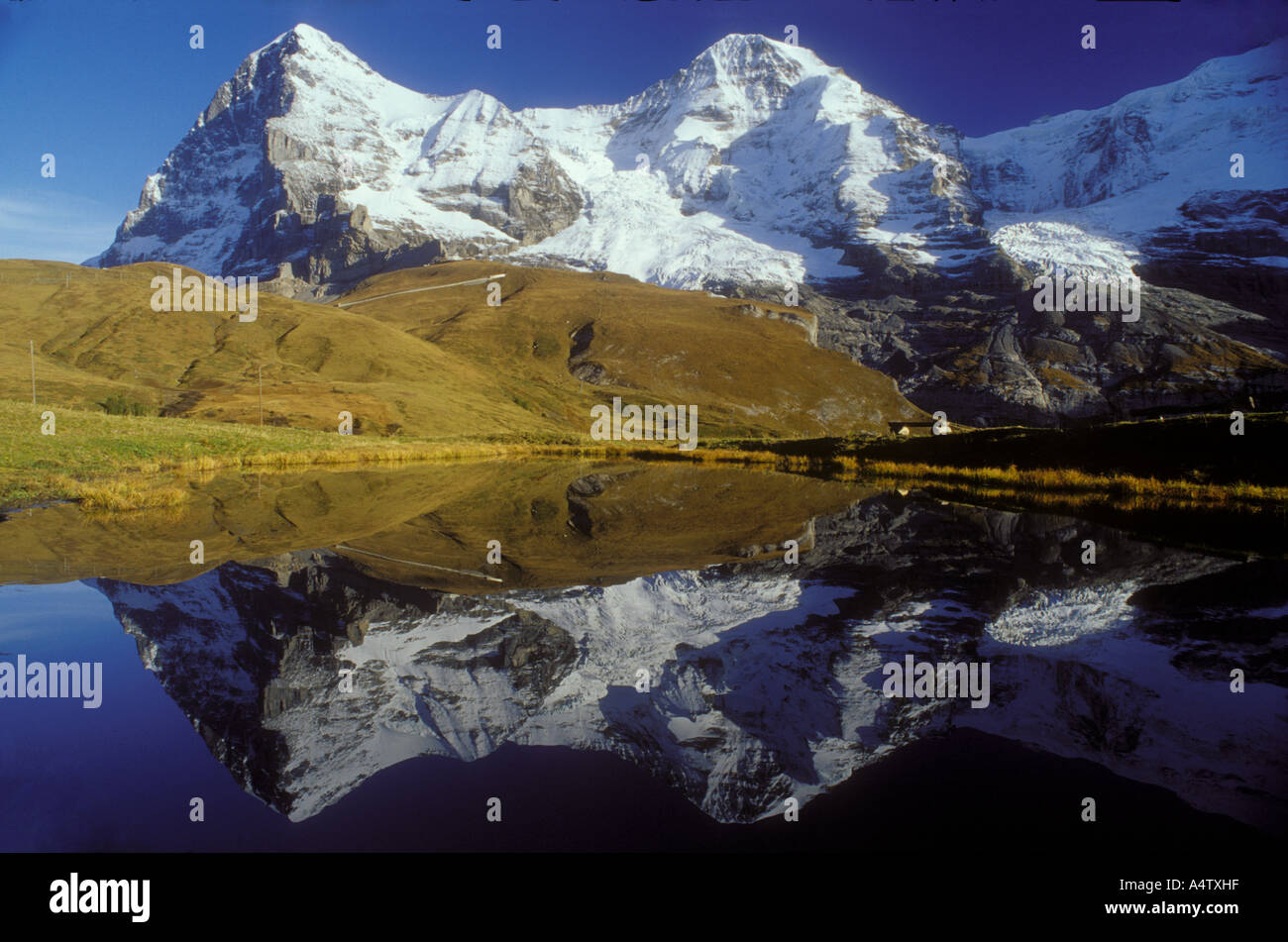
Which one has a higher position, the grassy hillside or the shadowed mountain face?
the grassy hillside

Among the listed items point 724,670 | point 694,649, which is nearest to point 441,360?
point 694,649

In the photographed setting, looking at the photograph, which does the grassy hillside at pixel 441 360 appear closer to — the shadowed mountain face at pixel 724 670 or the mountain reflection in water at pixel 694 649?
the mountain reflection in water at pixel 694 649

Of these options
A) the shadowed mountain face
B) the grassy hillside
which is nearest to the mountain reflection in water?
the shadowed mountain face

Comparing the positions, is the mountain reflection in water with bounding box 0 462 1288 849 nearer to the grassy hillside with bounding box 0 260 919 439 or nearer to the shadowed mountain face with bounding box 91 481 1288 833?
the shadowed mountain face with bounding box 91 481 1288 833

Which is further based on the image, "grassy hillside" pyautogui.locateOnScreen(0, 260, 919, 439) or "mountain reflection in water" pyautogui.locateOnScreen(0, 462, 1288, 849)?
"grassy hillside" pyautogui.locateOnScreen(0, 260, 919, 439)
